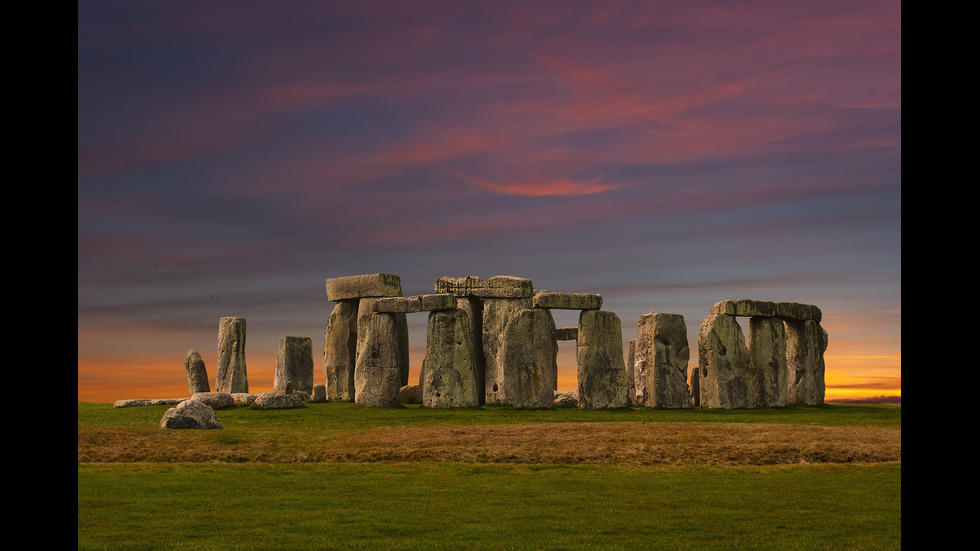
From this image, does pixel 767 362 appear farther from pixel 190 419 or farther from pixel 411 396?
pixel 190 419

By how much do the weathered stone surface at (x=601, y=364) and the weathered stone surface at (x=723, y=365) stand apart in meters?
2.39

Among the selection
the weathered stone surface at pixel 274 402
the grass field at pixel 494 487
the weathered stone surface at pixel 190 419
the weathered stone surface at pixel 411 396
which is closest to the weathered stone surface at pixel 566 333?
the weathered stone surface at pixel 411 396

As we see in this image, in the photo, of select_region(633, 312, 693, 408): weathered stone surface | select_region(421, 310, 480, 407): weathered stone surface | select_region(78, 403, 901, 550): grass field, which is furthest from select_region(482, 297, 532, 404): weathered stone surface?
select_region(78, 403, 901, 550): grass field

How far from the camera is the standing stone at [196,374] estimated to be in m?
28.2

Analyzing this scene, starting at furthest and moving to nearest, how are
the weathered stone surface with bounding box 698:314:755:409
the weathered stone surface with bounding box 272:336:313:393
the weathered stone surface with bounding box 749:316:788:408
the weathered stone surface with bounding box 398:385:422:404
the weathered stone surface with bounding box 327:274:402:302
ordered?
1. the weathered stone surface with bounding box 272:336:313:393
2. the weathered stone surface with bounding box 327:274:402:302
3. the weathered stone surface with bounding box 398:385:422:404
4. the weathered stone surface with bounding box 749:316:788:408
5. the weathered stone surface with bounding box 698:314:755:409

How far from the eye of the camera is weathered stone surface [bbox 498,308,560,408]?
21859mm

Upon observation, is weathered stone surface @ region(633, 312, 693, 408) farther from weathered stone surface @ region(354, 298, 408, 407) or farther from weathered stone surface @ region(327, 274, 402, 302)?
weathered stone surface @ region(327, 274, 402, 302)

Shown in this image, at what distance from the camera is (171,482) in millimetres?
10758

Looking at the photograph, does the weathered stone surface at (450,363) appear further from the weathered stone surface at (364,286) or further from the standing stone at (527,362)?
the weathered stone surface at (364,286)

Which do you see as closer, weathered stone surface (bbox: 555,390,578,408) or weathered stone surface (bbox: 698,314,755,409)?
weathered stone surface (bbox: 698,314,755,409)

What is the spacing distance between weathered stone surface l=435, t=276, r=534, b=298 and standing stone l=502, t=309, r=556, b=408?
4048mm
